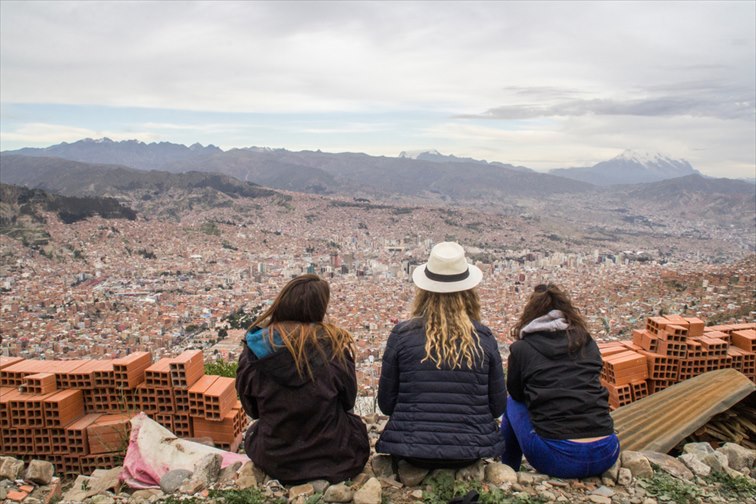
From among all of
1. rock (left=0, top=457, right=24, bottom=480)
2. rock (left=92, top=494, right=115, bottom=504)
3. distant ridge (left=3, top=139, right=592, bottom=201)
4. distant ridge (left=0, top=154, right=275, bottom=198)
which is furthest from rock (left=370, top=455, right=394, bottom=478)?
distant ridge (left=3, top=139, right=592, bottom=201)

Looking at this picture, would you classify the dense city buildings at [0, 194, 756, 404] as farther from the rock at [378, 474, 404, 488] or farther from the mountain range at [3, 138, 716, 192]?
the mountain range at [3, 138, 716, 192]

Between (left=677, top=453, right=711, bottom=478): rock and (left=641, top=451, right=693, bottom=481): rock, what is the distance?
0.04 metres

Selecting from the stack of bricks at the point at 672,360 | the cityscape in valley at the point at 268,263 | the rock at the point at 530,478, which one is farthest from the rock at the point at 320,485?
the cityscape in valley at the point at 268,263

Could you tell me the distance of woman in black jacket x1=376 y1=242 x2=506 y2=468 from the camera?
7.87 ft

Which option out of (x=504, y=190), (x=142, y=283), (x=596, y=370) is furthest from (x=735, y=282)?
(x=504, y=190)

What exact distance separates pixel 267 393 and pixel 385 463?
0.81 metres

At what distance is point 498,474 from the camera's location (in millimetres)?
2602

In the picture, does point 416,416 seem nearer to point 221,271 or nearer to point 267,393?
point 267,393

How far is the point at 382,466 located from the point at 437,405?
1.96 ft

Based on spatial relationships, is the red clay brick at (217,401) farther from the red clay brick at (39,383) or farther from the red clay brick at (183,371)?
the red clay brick at (39,383)

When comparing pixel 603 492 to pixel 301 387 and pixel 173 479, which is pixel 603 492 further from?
pixel 173 479

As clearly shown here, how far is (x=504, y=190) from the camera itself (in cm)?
13775

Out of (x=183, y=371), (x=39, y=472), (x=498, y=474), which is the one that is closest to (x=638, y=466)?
(x=498, y=474)

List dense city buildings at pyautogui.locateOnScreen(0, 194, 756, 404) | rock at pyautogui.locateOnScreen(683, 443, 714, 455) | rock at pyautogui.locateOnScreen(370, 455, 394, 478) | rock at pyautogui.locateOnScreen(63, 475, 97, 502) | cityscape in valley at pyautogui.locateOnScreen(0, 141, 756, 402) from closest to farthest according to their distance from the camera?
rock at pyautogui.locateOnScreen(370, 455, 394, 478)
rock at pyautogui.locateOnScreen(63, 475, 97, 502)
rock at pyautogui.locateOnScreen(683, 443, 714, 455)
dense city buildings at pyautogui.locateOnScreen(0, 194, 756, 404)
cityscape in valley at pyautogui.locateOnScreen(0, 141, 756, 402)
